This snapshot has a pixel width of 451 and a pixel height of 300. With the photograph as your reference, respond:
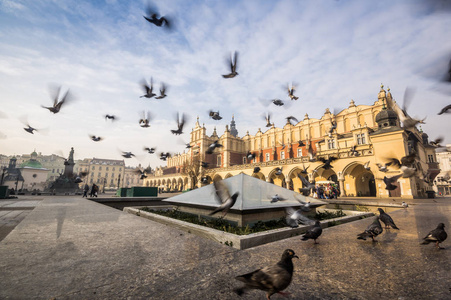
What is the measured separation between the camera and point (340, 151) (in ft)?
96.6

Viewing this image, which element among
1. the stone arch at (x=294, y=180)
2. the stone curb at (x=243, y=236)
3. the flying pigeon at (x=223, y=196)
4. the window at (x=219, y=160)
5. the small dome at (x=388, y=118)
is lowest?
the stone curb at (x=243, y=236)

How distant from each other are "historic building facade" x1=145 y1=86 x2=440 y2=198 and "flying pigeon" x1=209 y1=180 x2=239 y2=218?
9.50m

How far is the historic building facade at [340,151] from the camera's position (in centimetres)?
2278

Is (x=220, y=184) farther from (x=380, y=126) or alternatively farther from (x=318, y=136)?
(x=318, y=136)

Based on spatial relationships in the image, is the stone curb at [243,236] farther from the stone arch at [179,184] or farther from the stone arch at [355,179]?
the stone arch at [179,184]

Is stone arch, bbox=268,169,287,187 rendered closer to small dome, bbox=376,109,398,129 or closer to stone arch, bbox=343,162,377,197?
stone arch, bbox=343,162,377,197

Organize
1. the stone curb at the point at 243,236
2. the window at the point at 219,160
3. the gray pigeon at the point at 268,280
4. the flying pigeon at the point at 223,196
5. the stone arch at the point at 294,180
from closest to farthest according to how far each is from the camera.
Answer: the gray pigeon at the point at 268,280, the stone curb at the point at 243,236, the flying pigeon at the point at 223,196, the stone arch at the point at 294,180, the window at the point at 219,160

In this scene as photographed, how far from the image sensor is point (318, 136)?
127ft

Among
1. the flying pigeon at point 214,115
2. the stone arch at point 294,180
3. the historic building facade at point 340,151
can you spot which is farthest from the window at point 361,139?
the flying pigeon at point 214,115

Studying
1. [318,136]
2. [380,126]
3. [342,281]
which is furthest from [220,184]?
[318,136]

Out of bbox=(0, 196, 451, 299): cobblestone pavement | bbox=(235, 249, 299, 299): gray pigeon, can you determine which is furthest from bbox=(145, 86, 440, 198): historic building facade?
bbox=(235, 249, 299, 299): gray pigeon

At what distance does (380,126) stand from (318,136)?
1323cm

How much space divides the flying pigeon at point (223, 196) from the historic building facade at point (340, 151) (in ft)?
31.2

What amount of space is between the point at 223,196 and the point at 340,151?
29.5 meters
